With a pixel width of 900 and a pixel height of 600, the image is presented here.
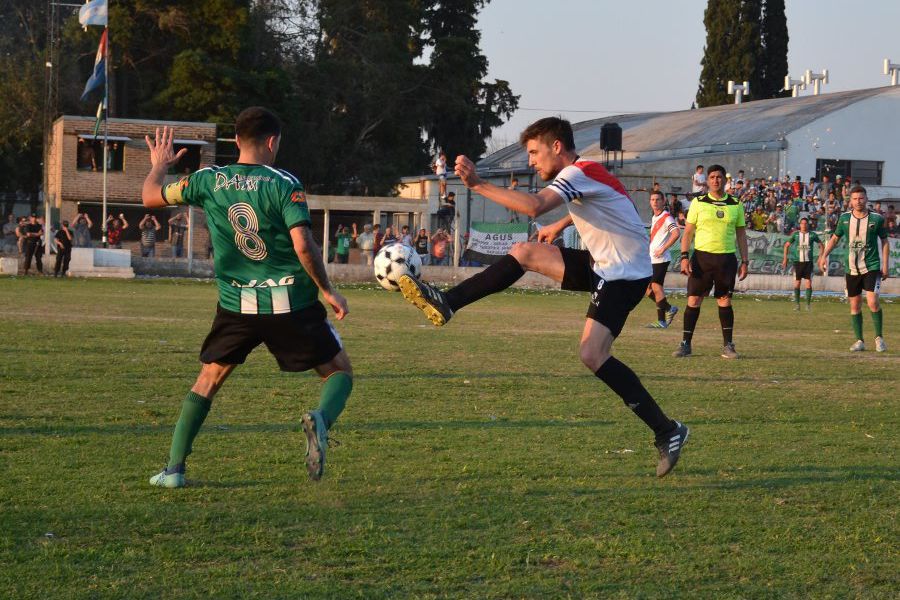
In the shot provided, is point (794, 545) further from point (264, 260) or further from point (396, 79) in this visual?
point (396, 79)

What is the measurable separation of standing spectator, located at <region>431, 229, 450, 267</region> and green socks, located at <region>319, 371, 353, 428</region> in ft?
95.7

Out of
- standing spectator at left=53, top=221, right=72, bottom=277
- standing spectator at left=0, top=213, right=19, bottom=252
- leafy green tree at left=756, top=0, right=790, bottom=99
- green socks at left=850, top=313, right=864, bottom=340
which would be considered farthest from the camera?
leafy green tree at left=756, top=0, right=790, bottom=99

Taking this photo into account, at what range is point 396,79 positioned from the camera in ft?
206

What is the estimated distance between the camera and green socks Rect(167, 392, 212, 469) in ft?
19.5

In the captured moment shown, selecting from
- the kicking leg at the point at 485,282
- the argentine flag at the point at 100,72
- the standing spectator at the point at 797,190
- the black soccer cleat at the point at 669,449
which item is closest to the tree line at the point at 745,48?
the standing spectator at the point at 797,190

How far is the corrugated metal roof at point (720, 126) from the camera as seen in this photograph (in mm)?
50594

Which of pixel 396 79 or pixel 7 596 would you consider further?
pixel 396 79

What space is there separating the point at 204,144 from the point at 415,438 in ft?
147

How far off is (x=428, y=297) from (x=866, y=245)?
32.4 feet

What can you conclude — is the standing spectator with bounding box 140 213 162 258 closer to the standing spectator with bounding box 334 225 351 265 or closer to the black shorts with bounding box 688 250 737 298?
the standing spectator with bounding box 334 225 351 265

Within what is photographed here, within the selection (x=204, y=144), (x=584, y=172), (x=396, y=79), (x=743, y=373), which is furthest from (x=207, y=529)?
(x=396, y=79)

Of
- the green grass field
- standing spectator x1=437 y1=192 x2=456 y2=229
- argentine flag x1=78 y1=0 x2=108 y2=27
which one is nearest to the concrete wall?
standing spectator x1=437 y1=192 x2=456 y2=229

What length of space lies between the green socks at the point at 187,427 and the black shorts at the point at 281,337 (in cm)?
24

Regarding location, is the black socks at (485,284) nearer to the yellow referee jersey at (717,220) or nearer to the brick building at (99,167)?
the yellow referee jersey at (717,220)
